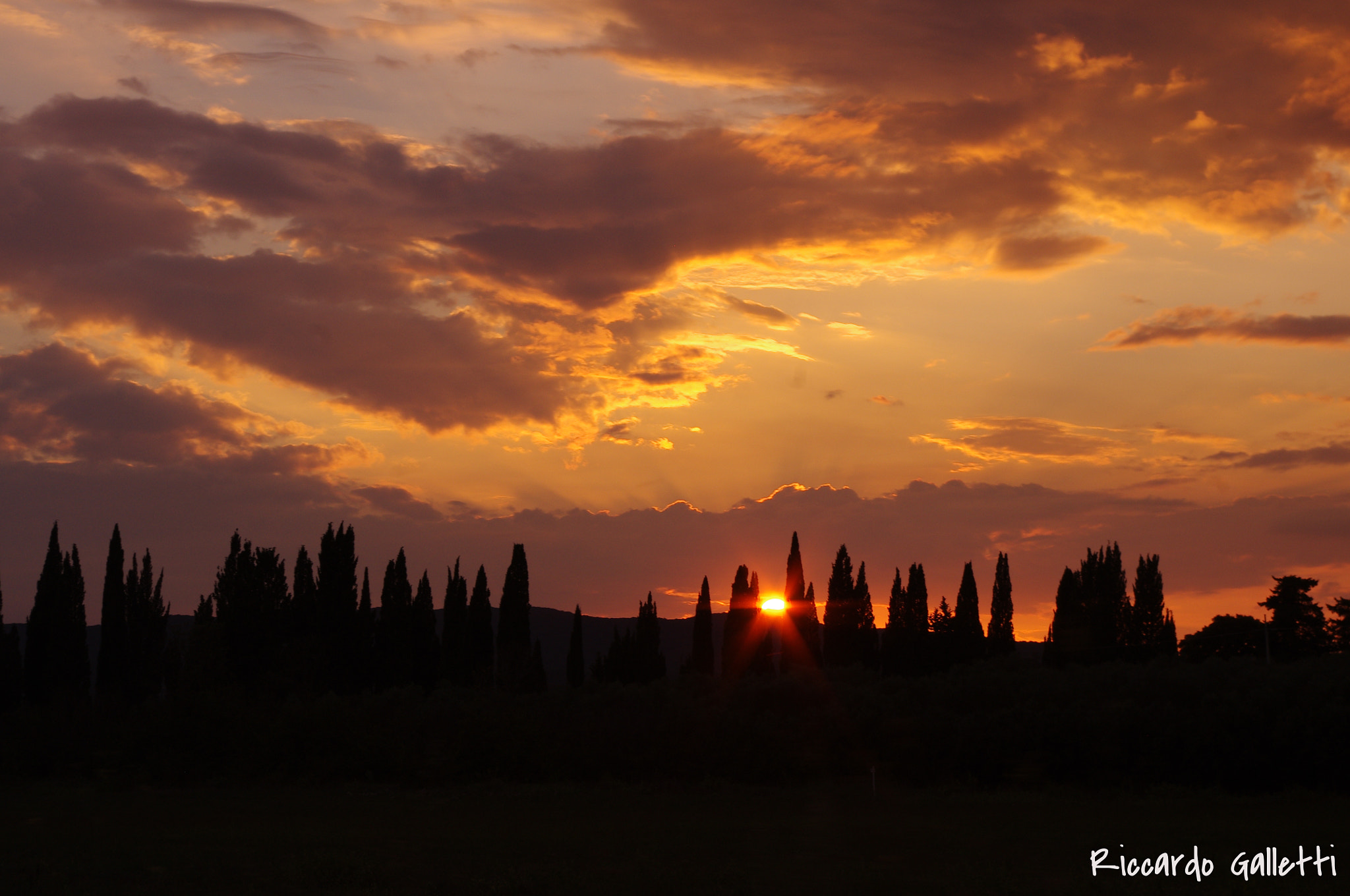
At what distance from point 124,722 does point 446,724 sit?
1157 cm

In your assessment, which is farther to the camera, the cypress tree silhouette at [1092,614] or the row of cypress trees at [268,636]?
the cypress tree silhouette at [1092,614]

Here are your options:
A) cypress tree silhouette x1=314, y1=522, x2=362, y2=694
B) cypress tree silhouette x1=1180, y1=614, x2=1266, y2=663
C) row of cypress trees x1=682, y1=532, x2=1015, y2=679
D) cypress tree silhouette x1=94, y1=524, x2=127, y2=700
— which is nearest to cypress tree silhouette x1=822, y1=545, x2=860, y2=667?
row of cypress trees x1=682, y1=532, x2=1015, y2=679

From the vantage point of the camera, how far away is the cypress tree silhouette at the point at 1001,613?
87.6m

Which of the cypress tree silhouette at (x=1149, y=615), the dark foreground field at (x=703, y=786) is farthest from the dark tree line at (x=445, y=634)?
the dark foreground field at (x=703, y=786)

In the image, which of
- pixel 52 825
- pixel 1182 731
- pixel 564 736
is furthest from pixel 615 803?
pixel 1182 731

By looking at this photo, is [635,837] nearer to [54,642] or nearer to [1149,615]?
[54,642]

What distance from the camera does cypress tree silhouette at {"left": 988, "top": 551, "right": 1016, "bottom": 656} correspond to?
287 ft

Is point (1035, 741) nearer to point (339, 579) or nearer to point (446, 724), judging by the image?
point (446, 724)

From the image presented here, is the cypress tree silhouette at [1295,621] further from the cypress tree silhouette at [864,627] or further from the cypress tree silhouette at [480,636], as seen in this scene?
the cypress tree silhouette at [480,636]

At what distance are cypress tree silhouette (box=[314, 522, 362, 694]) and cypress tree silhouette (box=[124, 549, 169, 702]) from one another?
379 inches

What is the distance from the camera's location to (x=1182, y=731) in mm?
35500

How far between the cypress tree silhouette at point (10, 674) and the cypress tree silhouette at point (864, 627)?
54489mm

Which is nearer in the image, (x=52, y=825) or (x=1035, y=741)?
(x=52, y=825)

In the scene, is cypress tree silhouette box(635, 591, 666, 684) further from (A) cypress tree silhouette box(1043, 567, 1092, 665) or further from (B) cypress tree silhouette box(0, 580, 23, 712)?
(B) cypress tree silhouette box(0, 580, 23, 712)
